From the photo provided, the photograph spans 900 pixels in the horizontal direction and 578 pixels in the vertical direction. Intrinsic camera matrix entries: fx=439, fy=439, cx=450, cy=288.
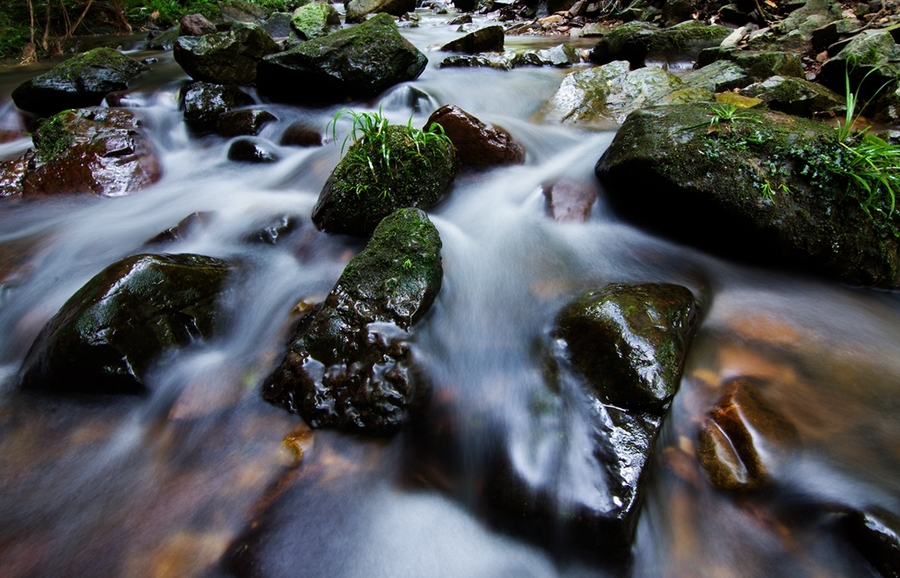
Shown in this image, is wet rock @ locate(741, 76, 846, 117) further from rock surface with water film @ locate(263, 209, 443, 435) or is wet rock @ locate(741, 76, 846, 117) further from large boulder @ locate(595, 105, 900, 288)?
rock surface with water film @ locate(263, 209, 443, 435)

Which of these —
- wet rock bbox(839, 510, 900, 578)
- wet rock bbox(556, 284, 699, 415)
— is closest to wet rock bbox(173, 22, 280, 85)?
wet rock bbox(556, 284, 699, 415)

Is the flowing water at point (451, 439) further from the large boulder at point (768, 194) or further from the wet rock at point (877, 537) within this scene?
the large boulder at point (768, 194)

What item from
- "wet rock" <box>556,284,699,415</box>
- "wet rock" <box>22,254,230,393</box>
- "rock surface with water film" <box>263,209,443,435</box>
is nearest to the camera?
"wet rock" <box>556,284,699,415</box>

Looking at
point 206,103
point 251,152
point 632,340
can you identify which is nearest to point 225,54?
point 206,103

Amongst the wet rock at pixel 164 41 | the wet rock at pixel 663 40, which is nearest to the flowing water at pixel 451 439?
the wet rock at pixel 663 40

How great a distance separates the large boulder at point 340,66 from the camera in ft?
19.7

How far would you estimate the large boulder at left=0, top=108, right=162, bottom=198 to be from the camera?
4855 mm

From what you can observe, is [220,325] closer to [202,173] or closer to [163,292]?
[163,292]

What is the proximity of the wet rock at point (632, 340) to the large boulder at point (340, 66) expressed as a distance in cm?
498

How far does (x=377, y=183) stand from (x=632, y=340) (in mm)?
2351

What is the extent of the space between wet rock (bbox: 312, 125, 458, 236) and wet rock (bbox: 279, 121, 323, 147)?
1914mm

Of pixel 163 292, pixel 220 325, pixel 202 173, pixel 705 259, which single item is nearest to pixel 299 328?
pixel 220 325

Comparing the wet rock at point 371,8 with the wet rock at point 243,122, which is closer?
the wet rock at point 243,122

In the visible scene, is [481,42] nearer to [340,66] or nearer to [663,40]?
[663,40]
